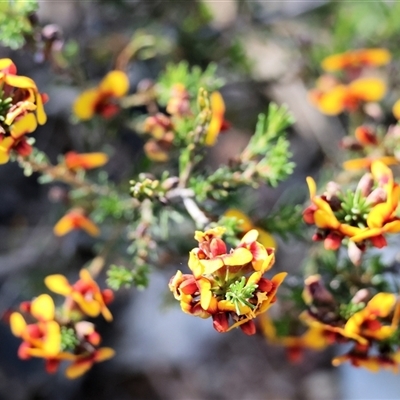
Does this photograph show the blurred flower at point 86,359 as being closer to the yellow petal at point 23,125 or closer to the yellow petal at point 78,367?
the yellow petal at point 78,367

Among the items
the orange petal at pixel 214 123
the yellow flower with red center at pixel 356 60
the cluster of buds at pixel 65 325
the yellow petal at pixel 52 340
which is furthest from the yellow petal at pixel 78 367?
the yellow flower with red center at pixel 356 60

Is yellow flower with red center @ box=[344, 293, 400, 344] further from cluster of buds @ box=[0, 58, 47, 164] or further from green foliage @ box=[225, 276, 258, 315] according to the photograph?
cluster of buds @ box=[0, 58, 47, 164]

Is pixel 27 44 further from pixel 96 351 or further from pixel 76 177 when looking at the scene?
pixel 96 351

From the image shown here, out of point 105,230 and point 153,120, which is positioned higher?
point 153,120

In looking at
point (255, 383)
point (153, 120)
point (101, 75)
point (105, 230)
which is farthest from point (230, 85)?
point (255, 383)

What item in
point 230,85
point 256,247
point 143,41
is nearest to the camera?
point 256,247

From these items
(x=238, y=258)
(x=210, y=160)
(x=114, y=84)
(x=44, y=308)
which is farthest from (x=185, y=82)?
(x=210, y=160)

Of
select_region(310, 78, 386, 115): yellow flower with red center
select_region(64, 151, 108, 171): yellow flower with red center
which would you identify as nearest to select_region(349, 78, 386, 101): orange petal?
select_region(310, 78, 386, 115): yellow flower with red center
